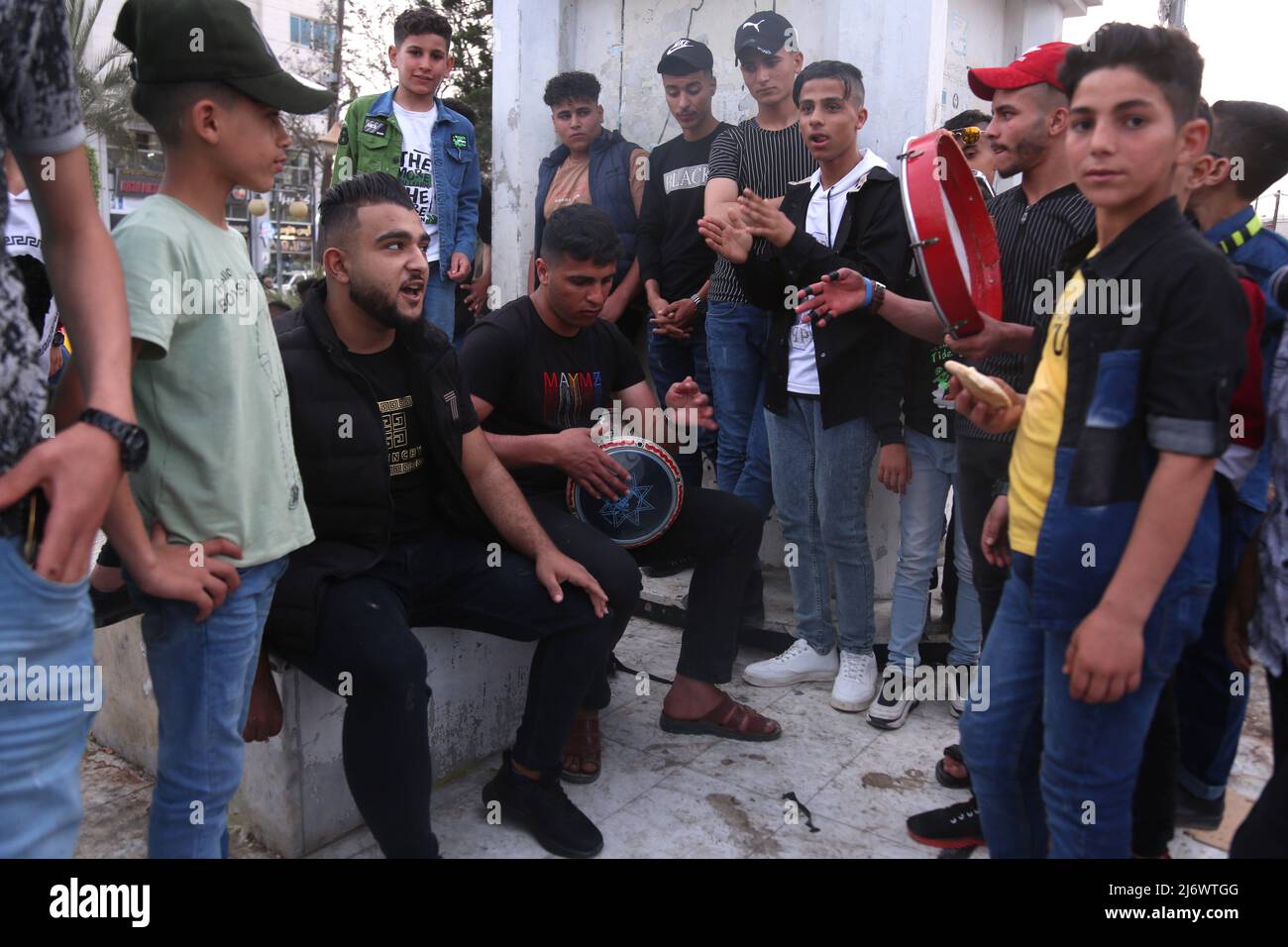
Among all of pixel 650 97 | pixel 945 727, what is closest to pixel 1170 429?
pixel 945 727

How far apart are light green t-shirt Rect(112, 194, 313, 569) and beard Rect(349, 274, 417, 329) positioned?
2.24 feet

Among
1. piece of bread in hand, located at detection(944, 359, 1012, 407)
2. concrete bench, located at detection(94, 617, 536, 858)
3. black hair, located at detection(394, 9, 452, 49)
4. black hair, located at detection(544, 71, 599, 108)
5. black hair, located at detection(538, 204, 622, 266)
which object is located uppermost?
black hair, located at detection(394, 9, 452, 49)

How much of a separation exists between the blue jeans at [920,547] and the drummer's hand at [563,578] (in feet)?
4.65

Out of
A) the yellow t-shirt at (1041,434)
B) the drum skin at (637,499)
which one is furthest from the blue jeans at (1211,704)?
the drum skin at (637,499)

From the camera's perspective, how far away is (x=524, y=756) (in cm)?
296

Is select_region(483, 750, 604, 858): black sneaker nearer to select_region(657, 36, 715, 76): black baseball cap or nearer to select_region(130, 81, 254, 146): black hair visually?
select_region(130, 81, 254, 146): black hair

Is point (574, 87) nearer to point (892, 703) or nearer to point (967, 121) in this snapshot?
point (967, 121)

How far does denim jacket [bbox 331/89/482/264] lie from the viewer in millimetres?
5125

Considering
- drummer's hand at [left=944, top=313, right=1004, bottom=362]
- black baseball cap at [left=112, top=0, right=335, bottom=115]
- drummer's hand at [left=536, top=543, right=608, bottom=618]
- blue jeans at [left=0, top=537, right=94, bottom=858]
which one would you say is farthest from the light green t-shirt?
drummer's hand at [left=944, top=313, right=1004, bottom=362]

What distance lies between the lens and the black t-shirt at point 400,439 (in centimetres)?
288

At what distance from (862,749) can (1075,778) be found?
1674 mm

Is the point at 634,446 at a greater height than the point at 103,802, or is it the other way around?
the point at 634,446

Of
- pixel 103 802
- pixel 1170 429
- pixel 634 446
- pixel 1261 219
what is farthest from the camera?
pixel 634 446
